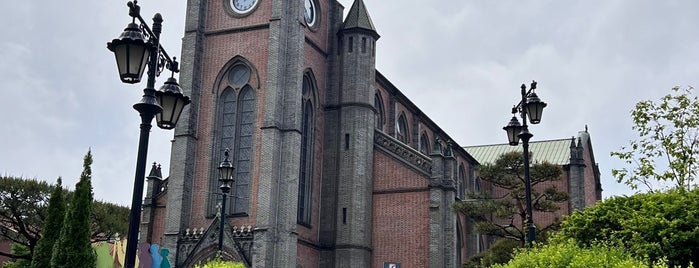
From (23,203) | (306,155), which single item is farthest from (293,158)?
(23,203)

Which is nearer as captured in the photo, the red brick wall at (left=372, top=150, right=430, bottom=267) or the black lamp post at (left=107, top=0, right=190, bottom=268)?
the black lamp post at (left=107, top=0, right=190, bottom=268)

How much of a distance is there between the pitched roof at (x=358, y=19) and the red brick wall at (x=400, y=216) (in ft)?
23.5

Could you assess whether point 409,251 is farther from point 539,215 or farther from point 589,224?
point 539,215

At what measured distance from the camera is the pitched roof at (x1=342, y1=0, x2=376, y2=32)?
42750 millimetres

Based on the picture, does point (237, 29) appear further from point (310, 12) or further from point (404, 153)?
point (404, 153)

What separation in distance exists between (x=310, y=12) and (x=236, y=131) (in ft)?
24.9

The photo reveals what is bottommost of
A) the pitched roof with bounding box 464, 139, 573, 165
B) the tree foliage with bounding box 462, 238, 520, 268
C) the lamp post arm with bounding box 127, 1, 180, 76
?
the tree foliage with bounding box 462, 238, 520, 268

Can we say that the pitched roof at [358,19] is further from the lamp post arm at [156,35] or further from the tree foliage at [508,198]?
the lamp post arm at [156,35]

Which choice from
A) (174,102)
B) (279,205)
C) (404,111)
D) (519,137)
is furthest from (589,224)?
(404,111)

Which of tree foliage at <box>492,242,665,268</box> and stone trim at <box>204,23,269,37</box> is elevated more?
stone trim at <box>204,23,269,37</box>

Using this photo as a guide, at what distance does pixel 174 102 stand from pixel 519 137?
10.6 m

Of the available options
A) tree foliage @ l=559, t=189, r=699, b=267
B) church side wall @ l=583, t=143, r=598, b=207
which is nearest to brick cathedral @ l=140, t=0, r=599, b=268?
A: tree foliage @ l=559, t=189, r=699, b=267

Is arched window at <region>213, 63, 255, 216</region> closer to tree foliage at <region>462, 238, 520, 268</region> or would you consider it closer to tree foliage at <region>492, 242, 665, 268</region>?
tree foliage at <region>462, 238, 520, 268</region>

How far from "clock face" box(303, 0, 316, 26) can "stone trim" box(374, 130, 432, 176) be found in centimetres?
682
